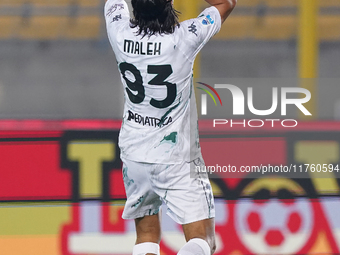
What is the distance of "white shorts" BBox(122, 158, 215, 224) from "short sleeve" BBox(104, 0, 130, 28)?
58cm

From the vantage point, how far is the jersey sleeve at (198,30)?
6.22 feet

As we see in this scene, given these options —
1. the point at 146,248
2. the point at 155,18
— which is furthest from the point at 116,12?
the point at 146,248

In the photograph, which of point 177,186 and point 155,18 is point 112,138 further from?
point 155,18

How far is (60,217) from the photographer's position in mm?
2893

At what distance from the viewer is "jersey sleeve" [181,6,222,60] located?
1895 mm

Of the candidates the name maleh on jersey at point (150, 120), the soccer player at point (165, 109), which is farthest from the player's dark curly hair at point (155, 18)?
the name maleh on jersey at point (150, 120)

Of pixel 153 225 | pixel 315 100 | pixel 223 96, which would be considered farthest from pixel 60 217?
pixel 315 100

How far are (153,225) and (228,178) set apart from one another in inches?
36.4

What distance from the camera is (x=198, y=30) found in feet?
6.23

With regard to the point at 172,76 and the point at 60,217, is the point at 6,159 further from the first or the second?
the point at 172,76

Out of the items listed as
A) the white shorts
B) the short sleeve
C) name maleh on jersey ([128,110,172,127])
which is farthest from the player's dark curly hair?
the white shorts

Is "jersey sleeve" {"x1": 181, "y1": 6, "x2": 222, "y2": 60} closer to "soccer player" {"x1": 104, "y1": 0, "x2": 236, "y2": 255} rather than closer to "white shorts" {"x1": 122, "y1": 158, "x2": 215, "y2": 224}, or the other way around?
"soccer player" {"x1": 104, "y1": 0, "x2": 236, "y2": 255}

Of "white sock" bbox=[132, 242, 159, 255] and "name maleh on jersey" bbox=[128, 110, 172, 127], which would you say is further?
"white sock" bbox=[132, 242, 159, 255]

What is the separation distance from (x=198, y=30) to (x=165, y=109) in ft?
1.11
